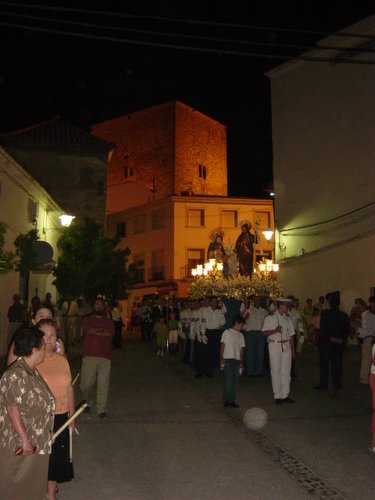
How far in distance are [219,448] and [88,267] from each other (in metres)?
17.8

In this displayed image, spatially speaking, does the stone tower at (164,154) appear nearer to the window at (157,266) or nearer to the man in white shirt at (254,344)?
the window at (157,266)

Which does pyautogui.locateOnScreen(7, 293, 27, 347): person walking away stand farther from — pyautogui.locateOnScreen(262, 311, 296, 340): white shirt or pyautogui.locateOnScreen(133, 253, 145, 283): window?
pyautogui.locateOnScreen(133, 253, 145, 283): window

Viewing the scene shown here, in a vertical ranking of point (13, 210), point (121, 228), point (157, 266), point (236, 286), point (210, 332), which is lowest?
A: point (210, 332)

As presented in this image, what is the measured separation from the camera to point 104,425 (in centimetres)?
859

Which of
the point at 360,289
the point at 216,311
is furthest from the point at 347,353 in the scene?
the point at 216,311

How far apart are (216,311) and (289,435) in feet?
21.3

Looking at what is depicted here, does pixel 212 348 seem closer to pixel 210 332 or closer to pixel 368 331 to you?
pixel 210 332

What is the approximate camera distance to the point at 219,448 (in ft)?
24.0

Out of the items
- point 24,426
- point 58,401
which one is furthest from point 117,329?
point 24,426

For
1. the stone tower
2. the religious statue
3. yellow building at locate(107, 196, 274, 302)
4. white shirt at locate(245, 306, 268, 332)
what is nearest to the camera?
white shirt at locate(245, 306, 268, 332)

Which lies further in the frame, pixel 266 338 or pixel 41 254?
pixel 41 254

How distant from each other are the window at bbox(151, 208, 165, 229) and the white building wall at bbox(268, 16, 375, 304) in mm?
18633

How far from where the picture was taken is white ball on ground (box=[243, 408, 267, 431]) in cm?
855

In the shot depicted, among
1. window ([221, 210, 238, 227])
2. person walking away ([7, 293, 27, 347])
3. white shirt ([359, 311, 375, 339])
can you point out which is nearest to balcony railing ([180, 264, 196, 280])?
window ([221, 210, 238, 227])
